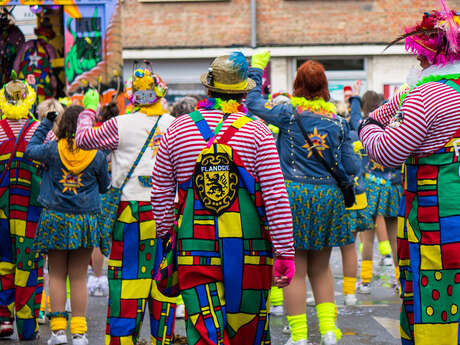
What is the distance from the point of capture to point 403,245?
4.89 metres

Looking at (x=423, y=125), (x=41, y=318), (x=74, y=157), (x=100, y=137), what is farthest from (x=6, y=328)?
(x=423, y=125)

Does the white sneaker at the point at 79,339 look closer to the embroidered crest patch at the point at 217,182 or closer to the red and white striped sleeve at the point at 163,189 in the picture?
the red and white striped sleeve at the point at 163,189

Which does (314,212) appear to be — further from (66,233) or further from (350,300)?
(350,300)

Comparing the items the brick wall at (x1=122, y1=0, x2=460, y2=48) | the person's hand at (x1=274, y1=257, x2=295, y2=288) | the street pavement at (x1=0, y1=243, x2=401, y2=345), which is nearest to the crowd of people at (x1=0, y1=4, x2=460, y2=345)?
the person's hand at (x1=274, y1=257, x2=295, y2=288)

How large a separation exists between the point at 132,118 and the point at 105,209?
0.68 meters

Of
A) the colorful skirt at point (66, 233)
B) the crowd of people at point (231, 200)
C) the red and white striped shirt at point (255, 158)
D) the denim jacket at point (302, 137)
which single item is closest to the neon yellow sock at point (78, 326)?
the crowd of people at point (231, 200)

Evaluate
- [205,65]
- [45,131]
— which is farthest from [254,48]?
[45,131]

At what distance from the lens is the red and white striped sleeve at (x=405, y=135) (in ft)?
14.6

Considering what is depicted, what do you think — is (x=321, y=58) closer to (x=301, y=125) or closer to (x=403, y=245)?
(x=301, y=125)

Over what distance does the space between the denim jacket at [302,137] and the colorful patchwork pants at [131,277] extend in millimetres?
1174

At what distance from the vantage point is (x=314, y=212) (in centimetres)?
620

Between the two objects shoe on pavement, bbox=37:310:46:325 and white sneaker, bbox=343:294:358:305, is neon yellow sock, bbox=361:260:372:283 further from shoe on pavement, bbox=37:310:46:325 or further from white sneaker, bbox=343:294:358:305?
shoe on pavement, bbox=37:310:46:325

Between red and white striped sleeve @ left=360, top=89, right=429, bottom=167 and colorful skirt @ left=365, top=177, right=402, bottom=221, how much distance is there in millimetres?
4197

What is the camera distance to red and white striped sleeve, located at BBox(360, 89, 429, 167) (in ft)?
14.6
